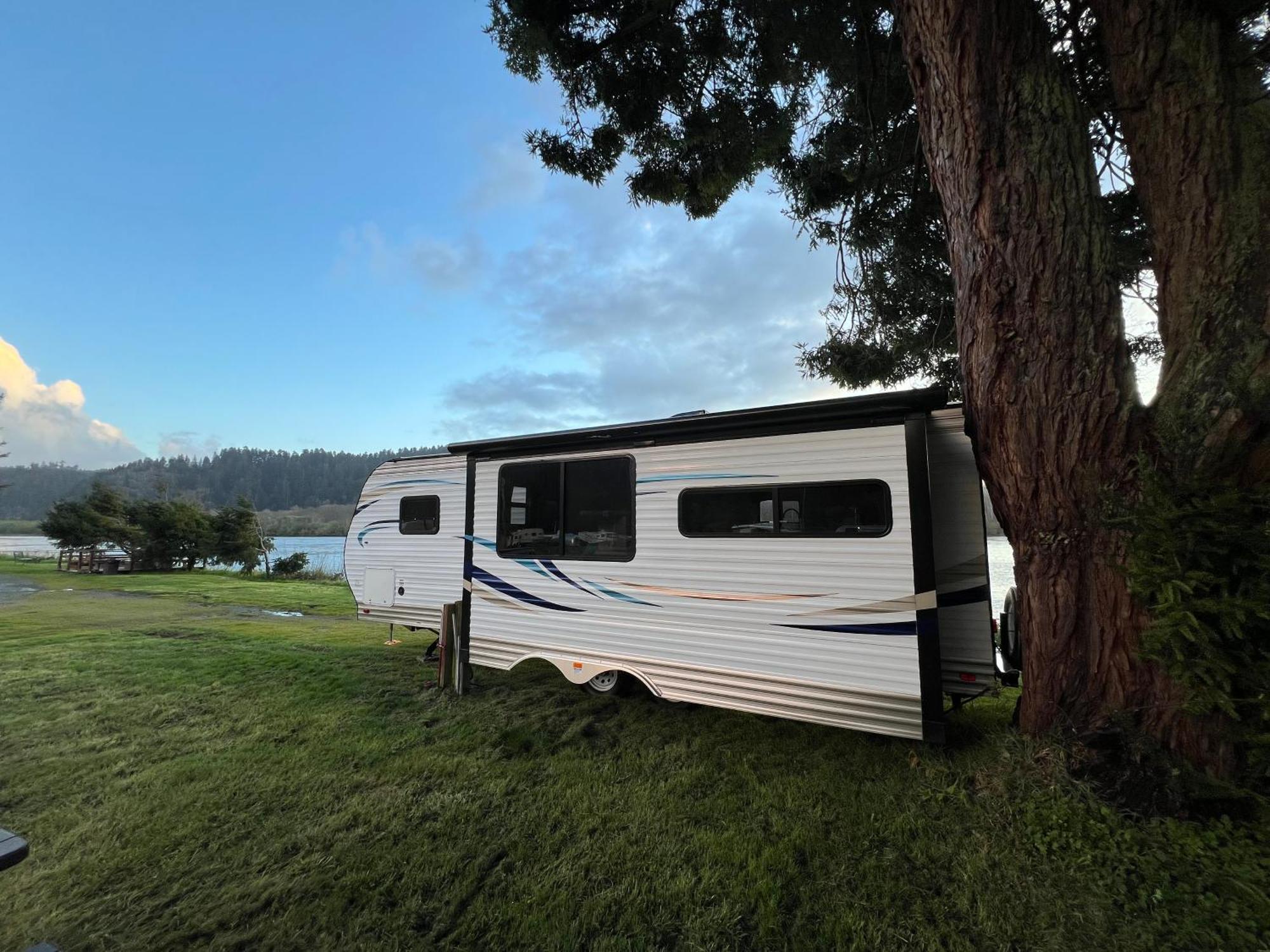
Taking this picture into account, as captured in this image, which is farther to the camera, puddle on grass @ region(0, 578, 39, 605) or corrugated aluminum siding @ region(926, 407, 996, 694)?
puddle on grass @ region(0, 578, 39, 605)

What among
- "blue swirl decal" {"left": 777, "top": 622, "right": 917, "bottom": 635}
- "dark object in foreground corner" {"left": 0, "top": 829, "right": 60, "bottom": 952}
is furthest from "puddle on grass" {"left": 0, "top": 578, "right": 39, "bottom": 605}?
"blue swirl decal" {"left": 777, "top": 622, "right": 917, "bottom": 635}

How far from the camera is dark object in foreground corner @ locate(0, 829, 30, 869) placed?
1.76 meters

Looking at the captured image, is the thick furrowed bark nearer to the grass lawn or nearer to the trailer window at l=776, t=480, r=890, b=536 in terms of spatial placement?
the trailer window at l=776, t=480, r=890, b=536

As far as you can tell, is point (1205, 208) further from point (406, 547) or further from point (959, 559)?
point (406, 547)

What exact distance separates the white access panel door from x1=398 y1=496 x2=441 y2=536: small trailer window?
581 millimetres

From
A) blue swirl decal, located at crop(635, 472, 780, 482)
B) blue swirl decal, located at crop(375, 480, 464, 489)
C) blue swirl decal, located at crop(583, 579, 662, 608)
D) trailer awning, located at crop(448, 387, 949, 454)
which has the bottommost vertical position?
blue swirl decal, located at crop(583, 579, 662, 608)

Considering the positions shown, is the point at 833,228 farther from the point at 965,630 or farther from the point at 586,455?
the point at 965,630

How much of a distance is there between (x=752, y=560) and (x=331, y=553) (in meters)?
26.6

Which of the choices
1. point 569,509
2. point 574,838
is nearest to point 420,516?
point 569,509

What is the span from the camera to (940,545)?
3.79m

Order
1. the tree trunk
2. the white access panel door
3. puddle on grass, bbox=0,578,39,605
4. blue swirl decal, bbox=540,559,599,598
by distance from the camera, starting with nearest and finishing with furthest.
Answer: the tree trunk, blue swirl decal, bbox=540,559,599,598, the white access panel door, puddle on grass, bbox=0,578,39,605

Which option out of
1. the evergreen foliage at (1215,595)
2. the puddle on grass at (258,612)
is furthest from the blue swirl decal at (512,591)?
the puddle on grass at (258,612)

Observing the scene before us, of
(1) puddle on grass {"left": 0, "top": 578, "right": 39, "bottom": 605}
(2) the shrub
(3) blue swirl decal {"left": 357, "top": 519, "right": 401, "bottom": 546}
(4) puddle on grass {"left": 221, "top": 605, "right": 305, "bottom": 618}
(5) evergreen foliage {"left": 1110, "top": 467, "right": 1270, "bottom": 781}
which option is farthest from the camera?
(2) the shrub

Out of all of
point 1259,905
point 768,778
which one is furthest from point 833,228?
point 1259,905
